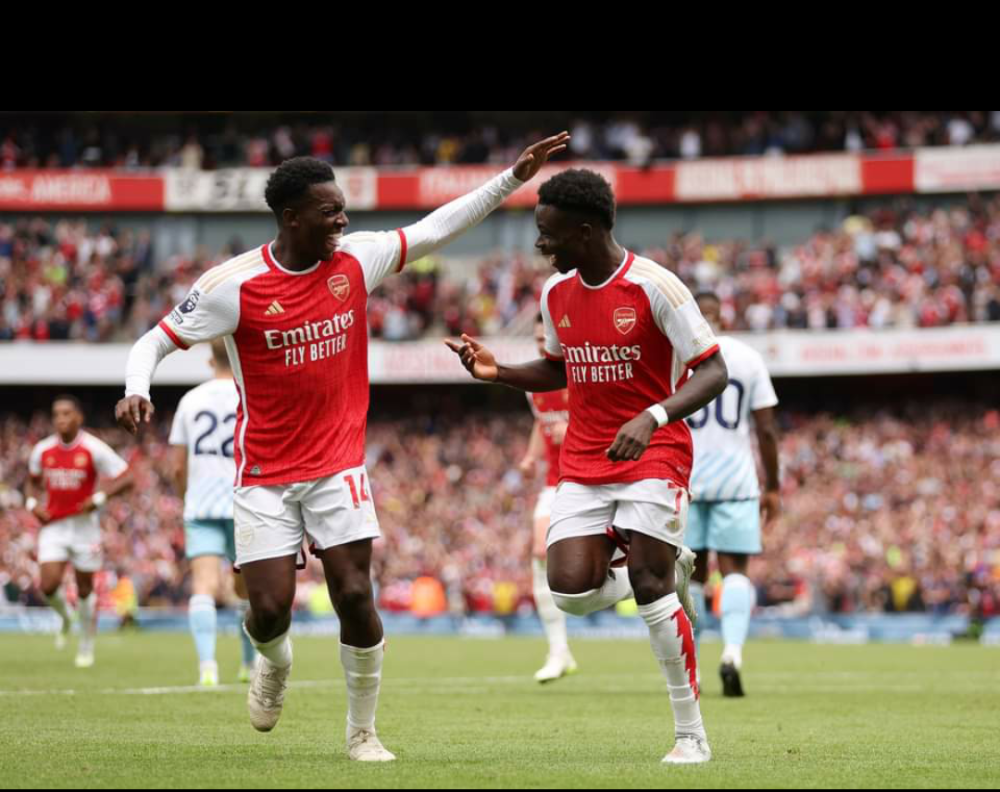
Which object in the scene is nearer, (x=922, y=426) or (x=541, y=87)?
(x=541, y=87)

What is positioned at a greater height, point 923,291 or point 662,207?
point 662,207

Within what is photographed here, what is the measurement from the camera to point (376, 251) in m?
7.70

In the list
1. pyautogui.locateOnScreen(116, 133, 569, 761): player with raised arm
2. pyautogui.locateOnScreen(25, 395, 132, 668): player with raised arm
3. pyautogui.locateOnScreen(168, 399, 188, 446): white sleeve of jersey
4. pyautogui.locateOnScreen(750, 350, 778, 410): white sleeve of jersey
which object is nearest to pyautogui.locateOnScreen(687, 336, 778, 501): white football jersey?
pyautogui.locateOnScreen(750, 350, 778, 410): white sleeve of jersey

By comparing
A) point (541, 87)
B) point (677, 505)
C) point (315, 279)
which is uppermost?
point (541, 87)

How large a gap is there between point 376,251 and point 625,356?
4.28 ft

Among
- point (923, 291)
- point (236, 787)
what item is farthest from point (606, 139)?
point (236, 787)

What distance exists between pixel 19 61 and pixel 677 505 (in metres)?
3.79

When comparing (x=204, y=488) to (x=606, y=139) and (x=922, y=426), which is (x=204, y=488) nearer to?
(x=922, y=426)

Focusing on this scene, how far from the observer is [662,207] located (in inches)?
1614

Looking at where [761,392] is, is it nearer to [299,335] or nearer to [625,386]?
[625,386]

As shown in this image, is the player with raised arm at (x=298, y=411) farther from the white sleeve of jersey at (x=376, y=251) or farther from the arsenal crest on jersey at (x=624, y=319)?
the arsenal crest on jersey at (x=624, y=319)

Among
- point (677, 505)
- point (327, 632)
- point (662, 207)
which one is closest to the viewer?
point (677, 505)

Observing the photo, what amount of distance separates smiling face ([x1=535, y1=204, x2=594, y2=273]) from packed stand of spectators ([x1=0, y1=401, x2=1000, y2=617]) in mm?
20826

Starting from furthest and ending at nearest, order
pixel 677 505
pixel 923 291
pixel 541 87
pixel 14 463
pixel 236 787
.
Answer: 1. pixel 14 463
2. pixel 923 291
3. pixel 541 87
4. pixel 677 505
5. pixel 236 787
